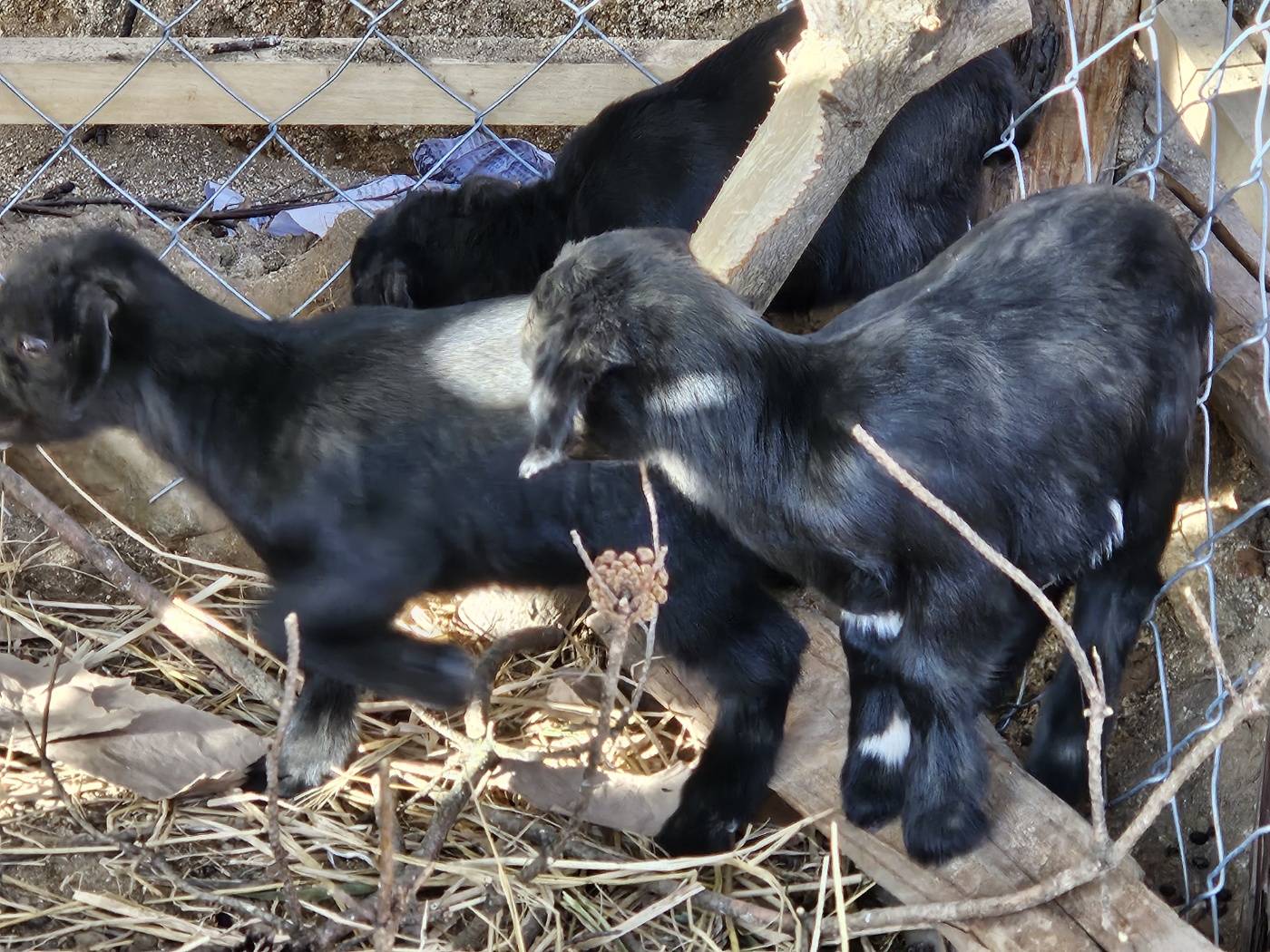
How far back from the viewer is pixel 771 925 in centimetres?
216

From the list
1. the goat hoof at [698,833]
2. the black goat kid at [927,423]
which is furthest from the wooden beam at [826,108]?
the goat hoof at [698,833]

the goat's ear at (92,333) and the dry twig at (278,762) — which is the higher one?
the goat's ear at (92,333)

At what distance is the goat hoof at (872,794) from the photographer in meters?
2.23

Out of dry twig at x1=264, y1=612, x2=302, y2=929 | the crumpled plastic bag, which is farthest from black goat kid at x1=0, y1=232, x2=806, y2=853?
the crumpled plastic bag

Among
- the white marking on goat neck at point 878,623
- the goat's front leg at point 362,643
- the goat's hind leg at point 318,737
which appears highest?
the white marking on goat neck at point 878,623

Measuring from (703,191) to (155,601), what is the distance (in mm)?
Result: 1436

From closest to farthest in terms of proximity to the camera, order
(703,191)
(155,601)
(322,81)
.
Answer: (155,601) → (703,191) → (322,81)

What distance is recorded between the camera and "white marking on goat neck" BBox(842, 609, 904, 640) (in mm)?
2154

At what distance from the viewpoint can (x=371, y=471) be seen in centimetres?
230

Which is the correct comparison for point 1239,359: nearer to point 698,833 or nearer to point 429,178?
point 698,833

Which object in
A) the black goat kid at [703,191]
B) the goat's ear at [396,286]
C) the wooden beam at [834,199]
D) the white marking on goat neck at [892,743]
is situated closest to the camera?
the wooden beam at [834,199]

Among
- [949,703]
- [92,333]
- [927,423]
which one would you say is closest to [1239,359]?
[927,423]

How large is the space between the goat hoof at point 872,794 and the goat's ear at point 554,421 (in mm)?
781

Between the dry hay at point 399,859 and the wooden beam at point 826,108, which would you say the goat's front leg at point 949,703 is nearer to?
the dry hay at point 399,859
